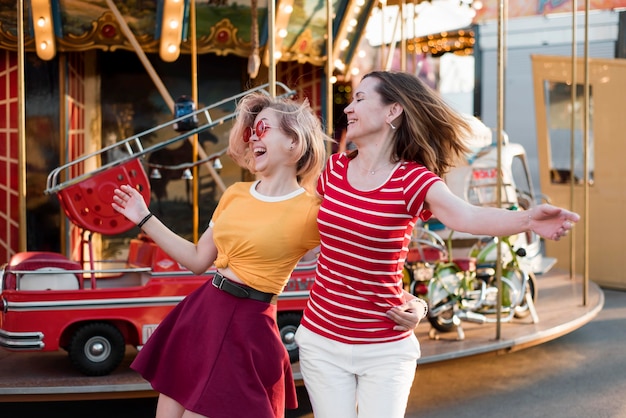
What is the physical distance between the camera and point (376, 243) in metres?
2.61

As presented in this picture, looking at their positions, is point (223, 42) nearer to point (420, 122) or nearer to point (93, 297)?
point (93, 297)

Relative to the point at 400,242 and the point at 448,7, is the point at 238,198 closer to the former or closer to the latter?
the point at 400,242

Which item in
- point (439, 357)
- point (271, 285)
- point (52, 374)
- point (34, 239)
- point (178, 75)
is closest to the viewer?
point (271, 285)

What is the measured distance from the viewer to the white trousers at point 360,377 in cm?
260

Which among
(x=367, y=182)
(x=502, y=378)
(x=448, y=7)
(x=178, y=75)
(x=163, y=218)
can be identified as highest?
(x=448, y=7)

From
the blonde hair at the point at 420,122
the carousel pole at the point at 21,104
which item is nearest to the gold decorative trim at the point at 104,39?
the carousel pole at the point at 21,104

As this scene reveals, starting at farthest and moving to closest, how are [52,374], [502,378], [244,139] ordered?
[502,378], [52,374], [244,139]

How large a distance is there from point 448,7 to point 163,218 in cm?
986

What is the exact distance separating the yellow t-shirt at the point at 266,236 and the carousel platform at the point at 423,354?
2002 mm

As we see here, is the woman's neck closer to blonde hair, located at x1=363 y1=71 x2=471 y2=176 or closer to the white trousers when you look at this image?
blonde hair, located at x1=363 y1=71 x2=471 y2=176

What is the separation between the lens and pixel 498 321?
19.0ft

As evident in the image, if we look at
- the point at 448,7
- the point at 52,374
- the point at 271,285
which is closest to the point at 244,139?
the point at 271,285

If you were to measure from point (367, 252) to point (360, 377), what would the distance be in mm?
372

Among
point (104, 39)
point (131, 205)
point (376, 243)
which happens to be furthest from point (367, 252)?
point (104, 39)
